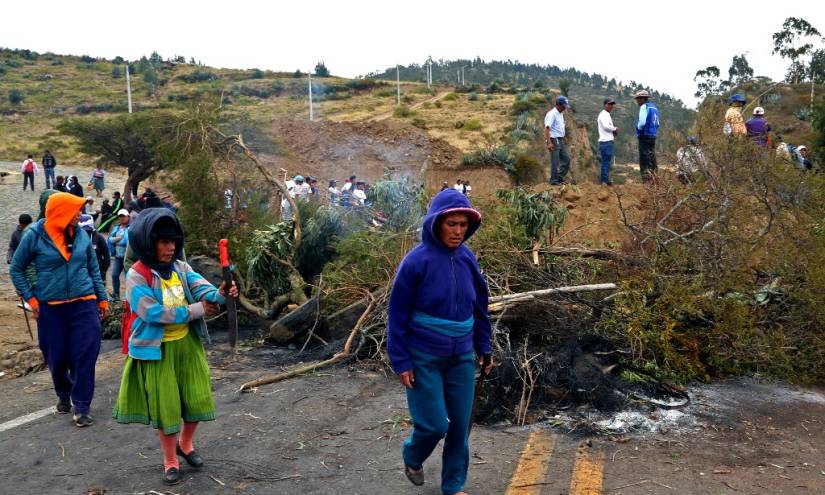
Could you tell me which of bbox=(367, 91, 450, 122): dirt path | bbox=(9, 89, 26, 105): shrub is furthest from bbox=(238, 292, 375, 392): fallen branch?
bbox=(9, 89, 26, 105): shrub

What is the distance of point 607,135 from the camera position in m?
12.6

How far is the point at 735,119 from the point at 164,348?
810cm

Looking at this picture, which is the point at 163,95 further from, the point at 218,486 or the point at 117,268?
the point at 218,486

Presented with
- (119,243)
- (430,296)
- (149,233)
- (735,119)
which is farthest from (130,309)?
(735,119)

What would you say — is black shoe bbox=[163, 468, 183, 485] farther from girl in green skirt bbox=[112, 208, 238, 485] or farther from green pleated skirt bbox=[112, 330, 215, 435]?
green pleated skirt bbox=[112, 330, 215, 435]

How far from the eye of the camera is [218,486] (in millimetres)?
4234

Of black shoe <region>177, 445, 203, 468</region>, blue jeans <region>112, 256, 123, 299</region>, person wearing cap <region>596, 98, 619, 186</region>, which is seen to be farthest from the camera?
person wearing cap <region>596, 98, 619, 186</region>

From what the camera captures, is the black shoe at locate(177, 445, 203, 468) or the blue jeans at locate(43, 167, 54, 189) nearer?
the black shoe at locate(177, 445, 203, 468)

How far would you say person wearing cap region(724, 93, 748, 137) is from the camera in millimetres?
8375

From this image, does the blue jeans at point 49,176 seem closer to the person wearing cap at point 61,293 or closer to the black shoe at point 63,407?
the person wearing cap at point 61,293

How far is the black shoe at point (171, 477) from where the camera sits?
4246 mm

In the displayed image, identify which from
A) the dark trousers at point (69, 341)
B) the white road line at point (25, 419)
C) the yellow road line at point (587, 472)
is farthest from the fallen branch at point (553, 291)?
the white road line at point (25, 419)

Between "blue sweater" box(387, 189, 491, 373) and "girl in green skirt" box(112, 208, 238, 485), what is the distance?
1.17 meters

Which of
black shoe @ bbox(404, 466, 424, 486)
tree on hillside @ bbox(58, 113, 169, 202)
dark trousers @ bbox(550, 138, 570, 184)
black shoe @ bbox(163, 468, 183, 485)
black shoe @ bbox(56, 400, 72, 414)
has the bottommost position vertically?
black shoe @ bbox(56, 400, 72, 414)
